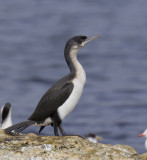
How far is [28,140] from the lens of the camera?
8.62m

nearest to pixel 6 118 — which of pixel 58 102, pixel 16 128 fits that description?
pixel 58 102

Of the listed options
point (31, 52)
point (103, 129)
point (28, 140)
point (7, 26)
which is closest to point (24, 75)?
point (31, 52)

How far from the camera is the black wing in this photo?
10.3 metres

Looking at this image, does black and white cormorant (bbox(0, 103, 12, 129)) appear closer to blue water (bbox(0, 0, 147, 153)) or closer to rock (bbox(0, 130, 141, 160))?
blue water (bbox(0, 0, 147, 153))

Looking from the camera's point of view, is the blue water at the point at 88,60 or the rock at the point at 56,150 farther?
the blue water at the point at 88,60

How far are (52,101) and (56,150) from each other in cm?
213

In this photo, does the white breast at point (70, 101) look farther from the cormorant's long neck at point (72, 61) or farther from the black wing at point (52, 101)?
the cormorant's long neck at point (72, 61)

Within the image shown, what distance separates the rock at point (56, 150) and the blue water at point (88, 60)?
378 inches

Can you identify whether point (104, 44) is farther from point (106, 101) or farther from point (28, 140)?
point (28, 140)

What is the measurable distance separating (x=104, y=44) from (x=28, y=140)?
2401 cm

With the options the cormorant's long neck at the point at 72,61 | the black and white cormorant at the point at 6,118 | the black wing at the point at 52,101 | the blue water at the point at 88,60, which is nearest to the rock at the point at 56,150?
the black wing at the point at 52,101

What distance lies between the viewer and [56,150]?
8.33 metres

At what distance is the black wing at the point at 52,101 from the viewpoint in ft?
33.8

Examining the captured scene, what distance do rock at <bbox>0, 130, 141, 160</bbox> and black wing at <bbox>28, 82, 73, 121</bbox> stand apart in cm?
142
